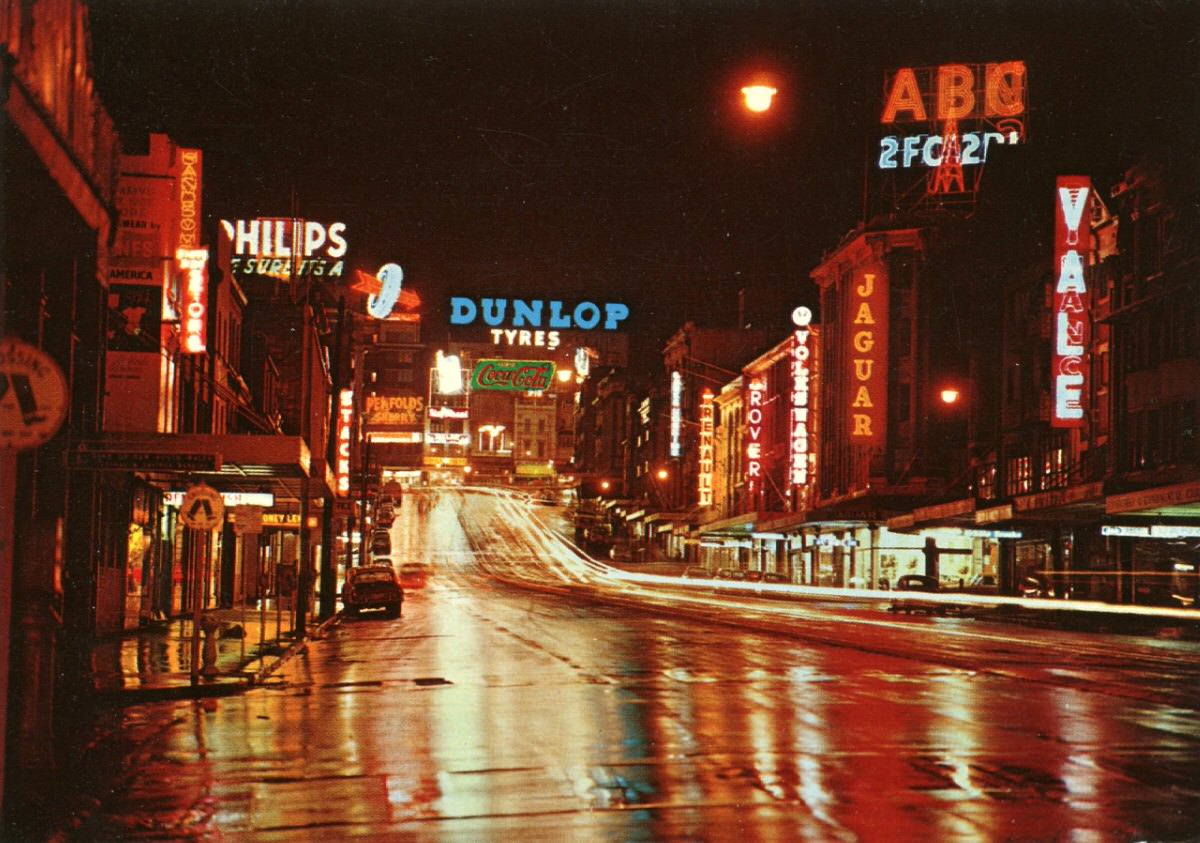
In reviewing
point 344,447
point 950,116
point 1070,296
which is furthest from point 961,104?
point 344,447

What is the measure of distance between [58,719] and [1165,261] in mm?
39262

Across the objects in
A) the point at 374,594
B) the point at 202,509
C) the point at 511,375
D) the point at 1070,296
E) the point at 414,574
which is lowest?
the point at 414,574

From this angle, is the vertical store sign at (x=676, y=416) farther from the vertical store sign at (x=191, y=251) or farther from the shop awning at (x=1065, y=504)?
the vertical store sign at (x=191, y=251)

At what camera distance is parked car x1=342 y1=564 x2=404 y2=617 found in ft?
147

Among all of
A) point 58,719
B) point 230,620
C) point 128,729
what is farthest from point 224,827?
point 230,620

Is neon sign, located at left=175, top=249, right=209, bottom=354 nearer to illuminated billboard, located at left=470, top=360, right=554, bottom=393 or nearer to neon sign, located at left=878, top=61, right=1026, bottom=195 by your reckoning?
neon sign, located at left=878, top=61, right=1026, bottom=195

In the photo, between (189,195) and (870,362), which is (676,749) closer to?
(189,195)

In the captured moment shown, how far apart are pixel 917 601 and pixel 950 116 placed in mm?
25734

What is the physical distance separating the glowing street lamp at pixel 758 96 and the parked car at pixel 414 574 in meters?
52.8

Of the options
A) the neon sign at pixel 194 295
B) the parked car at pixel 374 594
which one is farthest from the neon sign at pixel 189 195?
the parked car at pixel 374 594

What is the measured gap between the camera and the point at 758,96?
672 inches

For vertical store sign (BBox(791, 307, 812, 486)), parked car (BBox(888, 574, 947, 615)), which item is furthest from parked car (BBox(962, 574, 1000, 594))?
vertical store sign (BBox(791, 307, 812, 486))

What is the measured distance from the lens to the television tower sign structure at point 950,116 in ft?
221

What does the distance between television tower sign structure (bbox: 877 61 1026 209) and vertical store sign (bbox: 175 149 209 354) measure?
40.0 m
